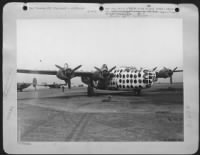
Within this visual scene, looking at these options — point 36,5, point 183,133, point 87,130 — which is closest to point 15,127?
point 87,130

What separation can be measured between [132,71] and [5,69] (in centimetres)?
31

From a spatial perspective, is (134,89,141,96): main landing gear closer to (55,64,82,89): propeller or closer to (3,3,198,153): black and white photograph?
(3,3,198,153): black and white photograph

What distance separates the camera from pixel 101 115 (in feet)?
2.52

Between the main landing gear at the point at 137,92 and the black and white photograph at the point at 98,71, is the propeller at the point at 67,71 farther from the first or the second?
the main landing gear at the point at 137,92

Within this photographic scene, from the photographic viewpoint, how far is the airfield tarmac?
2.48ft

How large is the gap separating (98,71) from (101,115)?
0.11 m

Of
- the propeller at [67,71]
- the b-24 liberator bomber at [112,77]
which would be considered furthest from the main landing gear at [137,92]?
the propeller at [67,71]

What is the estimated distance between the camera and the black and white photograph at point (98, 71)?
0.76 m

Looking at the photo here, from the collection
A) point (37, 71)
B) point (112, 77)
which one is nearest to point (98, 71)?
point (112, 77)

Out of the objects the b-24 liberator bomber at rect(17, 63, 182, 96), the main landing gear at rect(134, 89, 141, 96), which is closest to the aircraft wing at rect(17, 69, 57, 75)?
the b-24 liberator bomber at rect(17, 63, 182, 96)

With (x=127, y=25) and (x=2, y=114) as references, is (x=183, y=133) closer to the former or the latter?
(x=127, y=25)

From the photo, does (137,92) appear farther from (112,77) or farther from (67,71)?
(67,71)

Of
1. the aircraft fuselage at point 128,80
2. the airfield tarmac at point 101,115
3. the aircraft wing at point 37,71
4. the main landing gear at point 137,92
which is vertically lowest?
the airfield tarmac at point 101,115

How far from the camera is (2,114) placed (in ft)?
2.52
